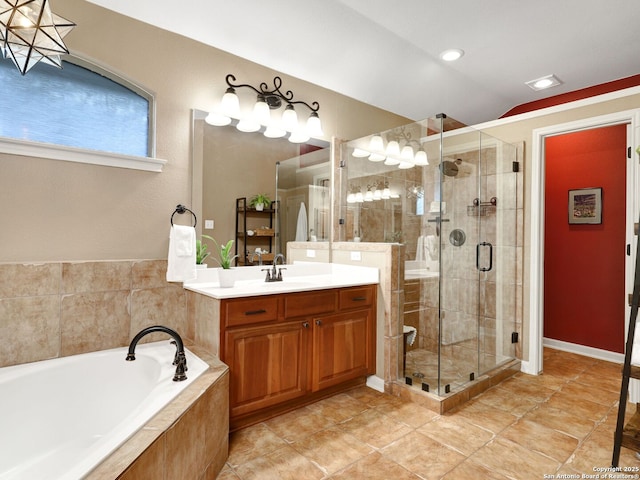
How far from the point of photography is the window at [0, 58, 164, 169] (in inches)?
76.8

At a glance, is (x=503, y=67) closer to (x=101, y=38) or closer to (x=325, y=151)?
(x=325, y=151)

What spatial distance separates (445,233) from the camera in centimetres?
265

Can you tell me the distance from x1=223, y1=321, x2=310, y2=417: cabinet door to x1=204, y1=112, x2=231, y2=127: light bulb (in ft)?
4.77

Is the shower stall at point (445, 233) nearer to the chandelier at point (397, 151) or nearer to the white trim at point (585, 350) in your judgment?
the chandelier at point (397, 151)

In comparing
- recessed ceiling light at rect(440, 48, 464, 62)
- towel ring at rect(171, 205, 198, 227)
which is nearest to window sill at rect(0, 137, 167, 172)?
towel ring at rect(171, 205, 198, 227)

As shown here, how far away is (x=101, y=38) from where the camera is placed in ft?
7.03

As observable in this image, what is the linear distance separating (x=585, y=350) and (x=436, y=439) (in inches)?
102

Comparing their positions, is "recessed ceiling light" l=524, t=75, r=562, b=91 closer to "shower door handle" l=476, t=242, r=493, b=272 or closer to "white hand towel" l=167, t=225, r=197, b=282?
"shower door handle" l=476, t=242, r=493, b=272

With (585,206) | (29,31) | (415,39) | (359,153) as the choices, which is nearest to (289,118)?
(359,153)

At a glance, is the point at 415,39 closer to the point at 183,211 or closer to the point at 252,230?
the point at 252,230

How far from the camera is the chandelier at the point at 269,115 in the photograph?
2.62 meters

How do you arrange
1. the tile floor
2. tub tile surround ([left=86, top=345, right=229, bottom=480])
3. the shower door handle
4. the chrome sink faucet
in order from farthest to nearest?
the shower door handle < the chrome sink faucet < the tile floor < tub tile surround ([left=86, top=345, right=229, bottom=480])

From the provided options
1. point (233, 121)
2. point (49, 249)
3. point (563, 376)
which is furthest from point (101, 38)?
point (563, 376)

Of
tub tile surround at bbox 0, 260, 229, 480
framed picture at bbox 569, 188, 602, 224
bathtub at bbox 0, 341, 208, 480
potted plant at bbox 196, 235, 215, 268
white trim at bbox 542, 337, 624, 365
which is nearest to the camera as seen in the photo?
tub tile surround at bbox 0, 260, 229, 480
